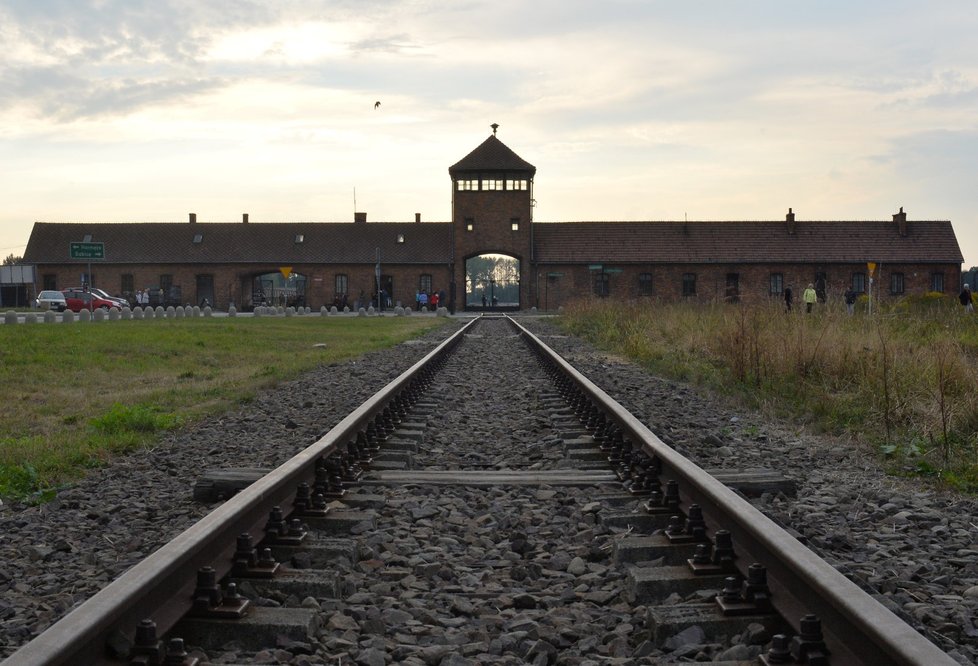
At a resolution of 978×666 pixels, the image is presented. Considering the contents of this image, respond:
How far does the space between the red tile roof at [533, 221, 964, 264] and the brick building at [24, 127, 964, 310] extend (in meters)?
0.09

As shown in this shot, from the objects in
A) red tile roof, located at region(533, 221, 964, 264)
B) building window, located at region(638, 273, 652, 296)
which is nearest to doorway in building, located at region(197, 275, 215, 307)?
red tile roof, located at region(533, 221, 964, 264)

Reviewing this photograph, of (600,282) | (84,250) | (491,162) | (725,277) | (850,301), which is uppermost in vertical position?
(491,162)

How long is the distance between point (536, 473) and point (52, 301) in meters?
52.7

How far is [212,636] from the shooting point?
3084 mm

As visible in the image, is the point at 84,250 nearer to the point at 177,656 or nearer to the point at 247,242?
the point at 247,242

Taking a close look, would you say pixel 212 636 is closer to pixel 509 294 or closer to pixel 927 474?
pixel 927 474

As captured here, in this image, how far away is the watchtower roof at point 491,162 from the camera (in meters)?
61.6

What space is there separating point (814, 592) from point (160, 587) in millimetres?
1995

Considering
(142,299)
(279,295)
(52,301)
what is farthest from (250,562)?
(279,295)

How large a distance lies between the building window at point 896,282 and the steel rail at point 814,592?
6459cm

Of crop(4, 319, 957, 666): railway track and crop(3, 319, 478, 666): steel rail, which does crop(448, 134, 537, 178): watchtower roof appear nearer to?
crop(4, 319, 957, 666): railway track

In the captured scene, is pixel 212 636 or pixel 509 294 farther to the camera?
pixel 509 294

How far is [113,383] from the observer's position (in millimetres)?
12922

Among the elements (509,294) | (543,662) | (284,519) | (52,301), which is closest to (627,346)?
(284,519)
